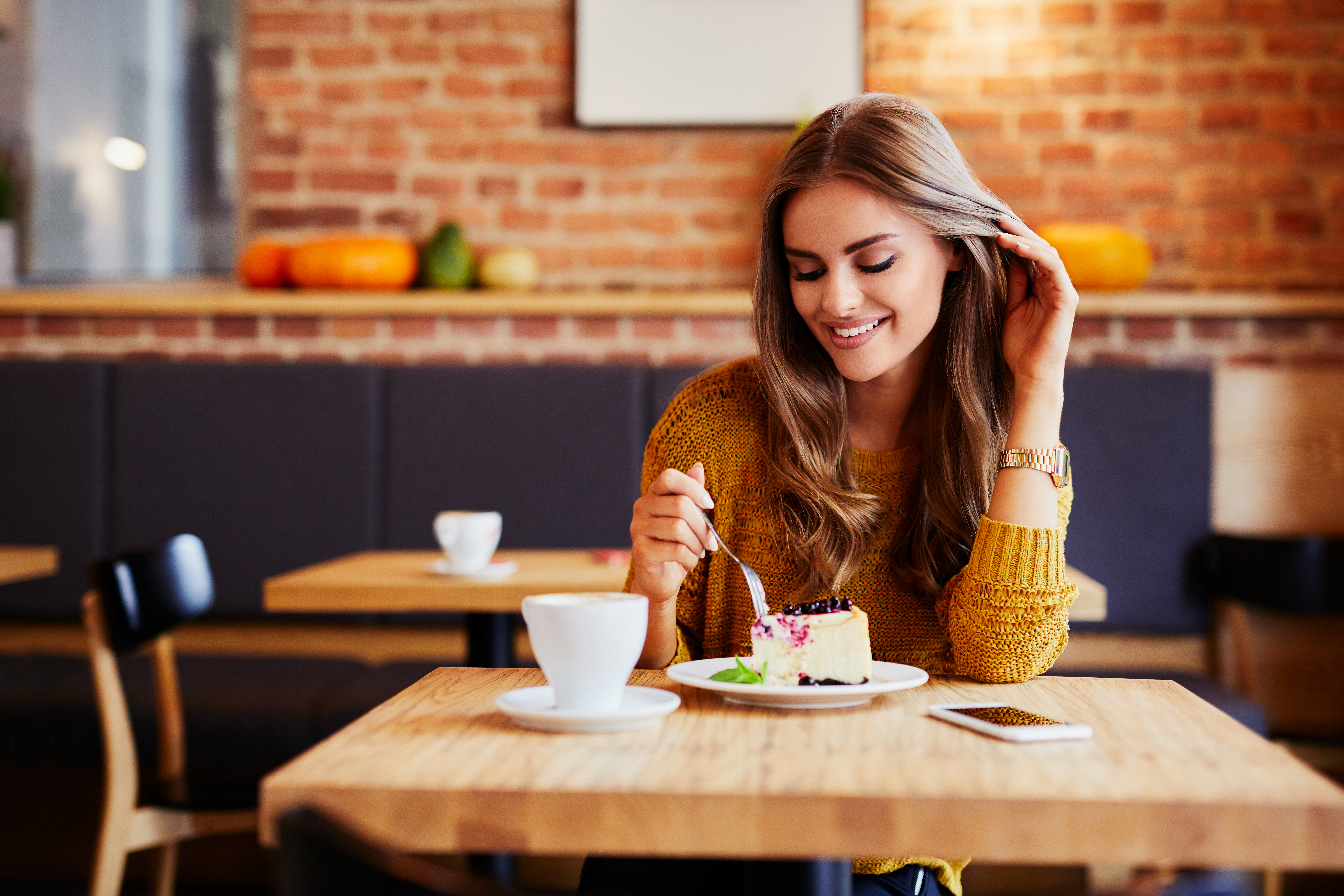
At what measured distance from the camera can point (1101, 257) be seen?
8.60 feet

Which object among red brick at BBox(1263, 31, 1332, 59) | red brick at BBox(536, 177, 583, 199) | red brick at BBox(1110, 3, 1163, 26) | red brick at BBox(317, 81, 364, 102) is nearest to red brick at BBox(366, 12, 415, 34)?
red brick at BBox(317, 81, 364, 102)

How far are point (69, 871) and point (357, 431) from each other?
1.16 meters

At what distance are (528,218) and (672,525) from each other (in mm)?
2065

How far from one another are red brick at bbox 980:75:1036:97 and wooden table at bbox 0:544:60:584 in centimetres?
242

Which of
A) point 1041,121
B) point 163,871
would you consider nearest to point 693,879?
point 163,871

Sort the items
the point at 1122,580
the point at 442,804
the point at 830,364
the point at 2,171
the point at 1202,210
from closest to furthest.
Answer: the point at 442,804
the point at 830,364
the point at 1122,580
the point at 1202,210
the point at 2,171

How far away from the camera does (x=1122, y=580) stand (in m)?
2.60

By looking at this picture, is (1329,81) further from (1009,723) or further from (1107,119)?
(1009,723)

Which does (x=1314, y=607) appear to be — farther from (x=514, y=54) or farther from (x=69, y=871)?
(x=69, y=871)

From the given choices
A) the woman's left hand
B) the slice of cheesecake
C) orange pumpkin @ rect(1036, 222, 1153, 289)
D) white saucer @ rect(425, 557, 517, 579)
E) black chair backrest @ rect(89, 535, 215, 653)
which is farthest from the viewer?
orange pumpkin @ rect(1036, 222, 1153, 289)

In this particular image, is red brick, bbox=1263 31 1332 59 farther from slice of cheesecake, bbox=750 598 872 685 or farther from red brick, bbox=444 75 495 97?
slice of cheesecake, bbox=750 598 872 685

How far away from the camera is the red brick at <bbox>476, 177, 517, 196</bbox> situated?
2889 mm

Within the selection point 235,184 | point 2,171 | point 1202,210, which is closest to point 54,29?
point 2,171

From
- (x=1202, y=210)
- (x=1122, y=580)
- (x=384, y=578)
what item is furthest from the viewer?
(x=1202, y=210)
